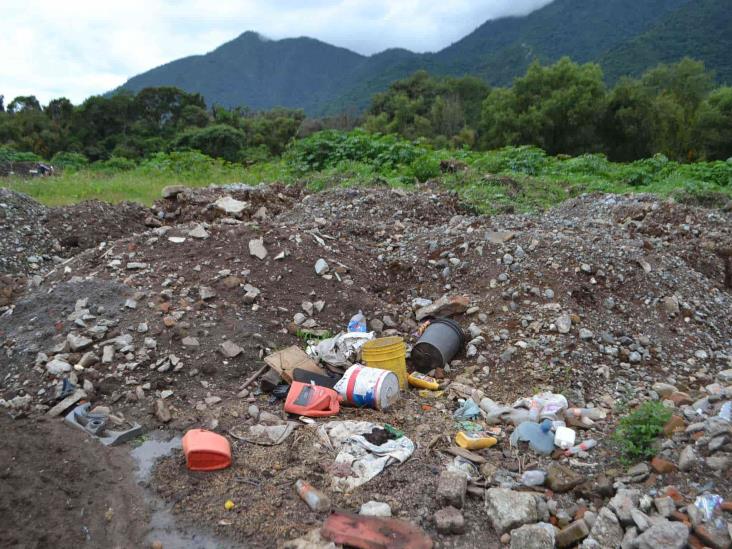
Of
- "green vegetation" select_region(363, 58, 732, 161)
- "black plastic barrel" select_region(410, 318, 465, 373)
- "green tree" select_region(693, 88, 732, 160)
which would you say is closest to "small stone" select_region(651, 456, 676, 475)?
"black plastic barrel" select_region(410, 318, 465, 373)

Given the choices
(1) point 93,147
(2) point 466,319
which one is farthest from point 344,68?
(2) point 466,319

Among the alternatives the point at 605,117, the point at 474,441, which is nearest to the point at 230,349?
the point at 474,441

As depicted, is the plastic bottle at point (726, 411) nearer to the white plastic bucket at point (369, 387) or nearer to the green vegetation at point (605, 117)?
the white plastic bucket at point (369, 387)

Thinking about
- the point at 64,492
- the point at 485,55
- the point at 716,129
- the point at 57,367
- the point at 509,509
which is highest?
the point at 485,55

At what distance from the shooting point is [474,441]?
2717 millimetres

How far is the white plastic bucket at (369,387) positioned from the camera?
306cm

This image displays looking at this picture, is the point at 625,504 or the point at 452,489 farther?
the point at 452,489

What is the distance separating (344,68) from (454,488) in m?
110

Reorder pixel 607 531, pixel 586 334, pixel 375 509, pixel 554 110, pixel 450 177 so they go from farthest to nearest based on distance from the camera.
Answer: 1. pixel 554 110
2. pixel 450 177
3. pixel 586 334
4. pixel 375 509
5. pixel 607 531

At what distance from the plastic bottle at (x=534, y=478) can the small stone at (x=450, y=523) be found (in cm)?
40

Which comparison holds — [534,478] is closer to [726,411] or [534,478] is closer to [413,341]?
[726,411]

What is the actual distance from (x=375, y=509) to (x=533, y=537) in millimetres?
643

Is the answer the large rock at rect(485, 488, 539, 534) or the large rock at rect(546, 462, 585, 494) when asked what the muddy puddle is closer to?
the large rock at rect(485, 488, 539, 534)

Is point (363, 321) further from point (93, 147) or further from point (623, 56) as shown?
point (623, 56)
